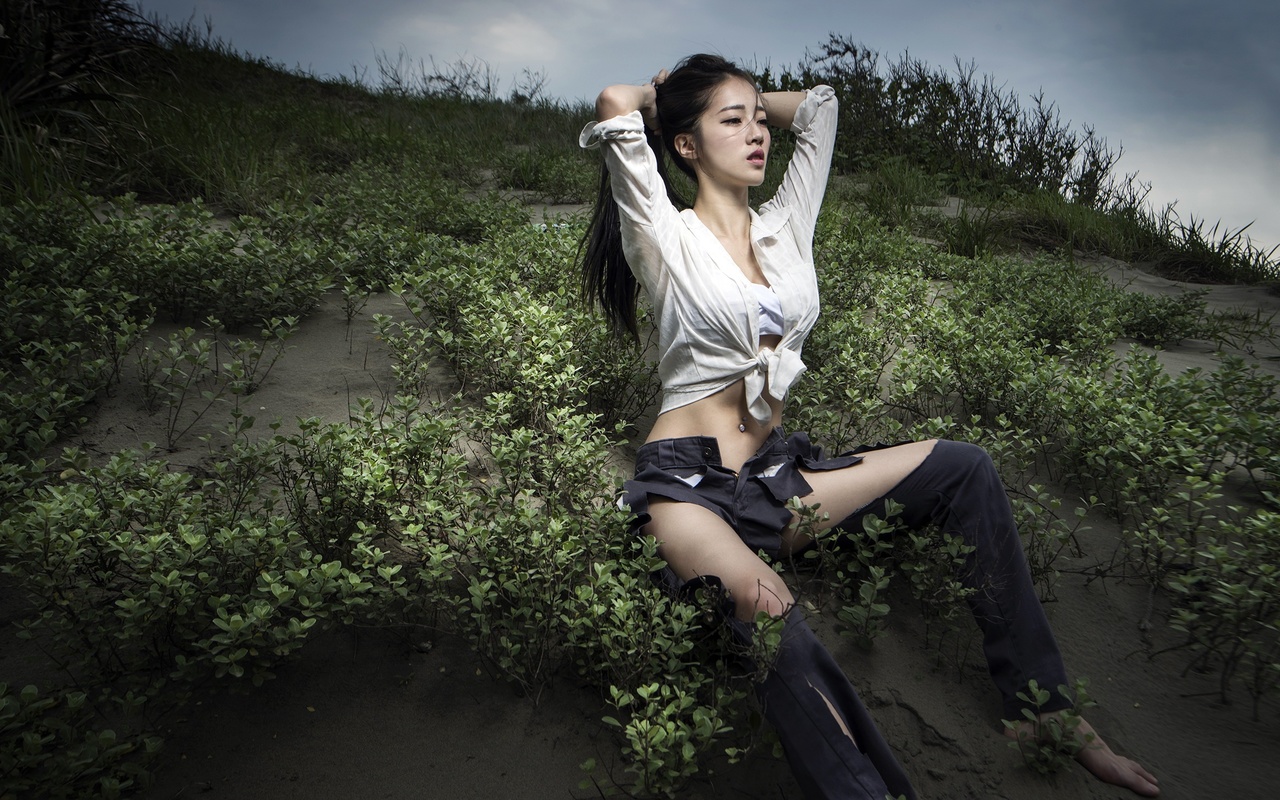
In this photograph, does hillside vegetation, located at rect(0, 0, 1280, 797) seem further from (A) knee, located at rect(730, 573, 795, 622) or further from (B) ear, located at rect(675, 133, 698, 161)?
(B) ear, located at rect(675, 133, 698, 161)

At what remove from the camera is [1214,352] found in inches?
228

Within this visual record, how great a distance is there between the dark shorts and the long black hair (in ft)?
3.25

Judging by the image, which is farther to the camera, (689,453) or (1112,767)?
(689,453)

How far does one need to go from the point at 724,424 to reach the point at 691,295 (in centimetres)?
51

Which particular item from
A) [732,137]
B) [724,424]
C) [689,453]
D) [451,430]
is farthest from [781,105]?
[451,430]

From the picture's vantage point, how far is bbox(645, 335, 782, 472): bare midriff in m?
3.18

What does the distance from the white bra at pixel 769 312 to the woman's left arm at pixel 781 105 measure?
994mm

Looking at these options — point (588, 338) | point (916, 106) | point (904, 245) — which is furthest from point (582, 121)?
point (588, 338)

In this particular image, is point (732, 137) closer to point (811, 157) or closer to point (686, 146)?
point (686, 146)

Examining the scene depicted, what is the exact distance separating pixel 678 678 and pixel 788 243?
6.33ft

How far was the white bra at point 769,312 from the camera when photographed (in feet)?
11.0

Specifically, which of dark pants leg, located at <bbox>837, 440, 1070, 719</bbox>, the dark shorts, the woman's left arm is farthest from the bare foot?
the woman's left arm

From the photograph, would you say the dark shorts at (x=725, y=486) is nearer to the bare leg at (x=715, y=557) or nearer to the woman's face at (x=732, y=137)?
the bare leg at (x=715, y=557)

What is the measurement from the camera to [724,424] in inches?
126
